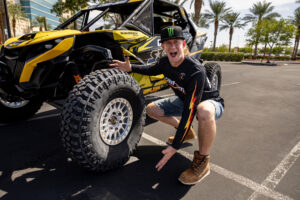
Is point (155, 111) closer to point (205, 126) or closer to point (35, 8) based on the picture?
point (205, 126)

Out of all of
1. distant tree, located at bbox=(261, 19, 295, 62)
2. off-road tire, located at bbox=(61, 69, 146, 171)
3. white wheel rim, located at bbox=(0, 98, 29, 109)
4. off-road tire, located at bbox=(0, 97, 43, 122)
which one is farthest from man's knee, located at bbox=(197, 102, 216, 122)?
distant tree, located at bbox=(261, 19, 295, 62)

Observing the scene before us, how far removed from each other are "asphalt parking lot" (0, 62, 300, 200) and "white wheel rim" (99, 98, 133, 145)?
344 millimetres

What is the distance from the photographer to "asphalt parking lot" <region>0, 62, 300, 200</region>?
1.87m

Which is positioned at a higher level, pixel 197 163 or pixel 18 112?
pixel 18 112

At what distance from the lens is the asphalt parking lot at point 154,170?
6.13 ft

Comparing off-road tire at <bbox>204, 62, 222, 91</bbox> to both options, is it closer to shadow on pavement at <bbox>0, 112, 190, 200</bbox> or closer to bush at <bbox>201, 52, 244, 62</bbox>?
shadow on pavement at <bbox>0, 112, 190, 200</bbox>

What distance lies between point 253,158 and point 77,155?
6.58 ft

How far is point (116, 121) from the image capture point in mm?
2279

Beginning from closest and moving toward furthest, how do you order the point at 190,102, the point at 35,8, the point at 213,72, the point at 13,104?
the point at 190,102 < the point at 13,104 < the point at 213,72 < the point at 35,8

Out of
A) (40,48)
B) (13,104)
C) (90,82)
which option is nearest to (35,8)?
(13,104)

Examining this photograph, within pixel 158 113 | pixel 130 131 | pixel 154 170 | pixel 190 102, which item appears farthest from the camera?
pixel 158 113

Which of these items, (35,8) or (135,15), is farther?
(35,8)

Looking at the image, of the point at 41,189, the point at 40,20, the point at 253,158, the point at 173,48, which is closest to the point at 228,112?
the point at 253,158

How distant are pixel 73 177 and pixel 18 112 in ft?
6.97
